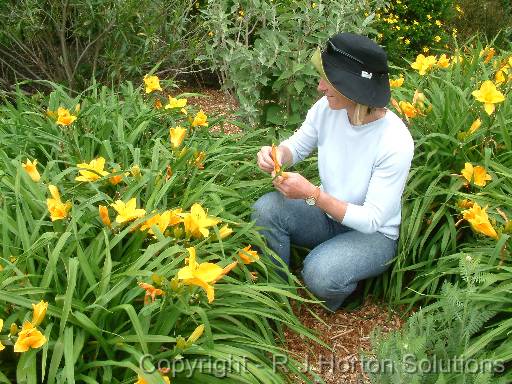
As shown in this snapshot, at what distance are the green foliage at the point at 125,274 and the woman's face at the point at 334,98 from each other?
53cm

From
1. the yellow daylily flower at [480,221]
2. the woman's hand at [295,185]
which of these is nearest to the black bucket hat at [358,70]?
the woman's hand at [295,185]

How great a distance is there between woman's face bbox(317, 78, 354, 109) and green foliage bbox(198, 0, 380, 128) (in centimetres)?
80

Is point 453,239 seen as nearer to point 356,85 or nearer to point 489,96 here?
point 489,96

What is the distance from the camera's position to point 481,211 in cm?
213

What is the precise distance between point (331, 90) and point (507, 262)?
0.93m

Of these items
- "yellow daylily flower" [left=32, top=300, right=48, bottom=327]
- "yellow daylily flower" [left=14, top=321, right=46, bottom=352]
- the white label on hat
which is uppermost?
the white label on hat

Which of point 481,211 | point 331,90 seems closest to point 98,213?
point 331,90

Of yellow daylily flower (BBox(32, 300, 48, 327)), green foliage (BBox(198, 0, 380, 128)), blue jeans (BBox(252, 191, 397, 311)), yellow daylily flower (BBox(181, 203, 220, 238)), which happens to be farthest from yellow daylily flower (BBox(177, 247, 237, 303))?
green foliage (BBox(198, 0, 380, 128))

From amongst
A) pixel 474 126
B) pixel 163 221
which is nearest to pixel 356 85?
pixel 474 126

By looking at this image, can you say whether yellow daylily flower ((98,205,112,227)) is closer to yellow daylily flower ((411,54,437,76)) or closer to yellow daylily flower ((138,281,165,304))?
yellow daylily flower ((138,281,165,304))

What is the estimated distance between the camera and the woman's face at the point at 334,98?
2243 millimetres

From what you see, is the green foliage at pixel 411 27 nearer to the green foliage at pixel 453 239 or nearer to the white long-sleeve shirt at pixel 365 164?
the green foliage at pixel 453 239

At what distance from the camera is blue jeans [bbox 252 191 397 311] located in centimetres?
233

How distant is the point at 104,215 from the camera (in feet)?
6.39
